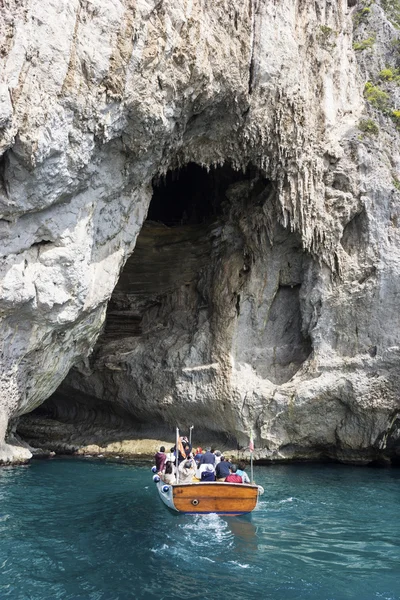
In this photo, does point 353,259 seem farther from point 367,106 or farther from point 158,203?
point 158,203

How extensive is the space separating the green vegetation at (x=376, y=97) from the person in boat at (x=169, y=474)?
1643 centimetres

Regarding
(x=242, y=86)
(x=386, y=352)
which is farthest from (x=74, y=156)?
(x=386, y=352)

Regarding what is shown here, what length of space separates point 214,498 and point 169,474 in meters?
2.23

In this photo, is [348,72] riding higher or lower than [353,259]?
higher

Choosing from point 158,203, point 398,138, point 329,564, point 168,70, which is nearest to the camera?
point 329,564

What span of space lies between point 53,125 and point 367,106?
45.5ft

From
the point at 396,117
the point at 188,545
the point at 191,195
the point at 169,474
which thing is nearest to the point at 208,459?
the point at 169,474

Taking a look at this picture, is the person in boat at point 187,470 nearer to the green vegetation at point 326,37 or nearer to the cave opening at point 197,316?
the cave opening at point 197,316

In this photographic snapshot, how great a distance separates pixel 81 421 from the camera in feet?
85.1

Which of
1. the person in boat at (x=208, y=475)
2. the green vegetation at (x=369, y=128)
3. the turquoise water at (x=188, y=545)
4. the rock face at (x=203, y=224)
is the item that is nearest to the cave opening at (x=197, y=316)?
the rock face at (x=203, y=224)

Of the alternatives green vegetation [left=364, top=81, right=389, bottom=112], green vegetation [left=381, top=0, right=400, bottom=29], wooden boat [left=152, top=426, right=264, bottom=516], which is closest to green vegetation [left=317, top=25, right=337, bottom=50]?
green vegetation [left=364, top=81, right=389, bottom=112]

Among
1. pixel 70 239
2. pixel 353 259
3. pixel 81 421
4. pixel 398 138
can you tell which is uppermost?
pixel 398 138

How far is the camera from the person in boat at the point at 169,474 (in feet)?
43.4

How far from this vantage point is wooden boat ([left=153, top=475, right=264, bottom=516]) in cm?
1148
